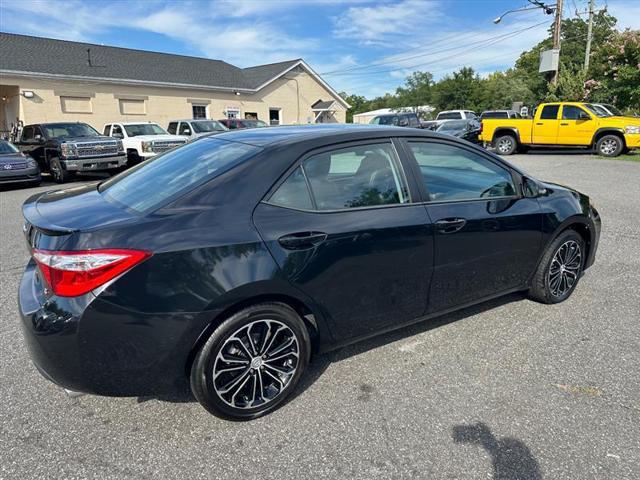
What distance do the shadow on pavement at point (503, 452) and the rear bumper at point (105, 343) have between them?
5.16 feet

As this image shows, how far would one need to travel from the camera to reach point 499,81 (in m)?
57.8

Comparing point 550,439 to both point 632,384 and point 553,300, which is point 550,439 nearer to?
point 632,384

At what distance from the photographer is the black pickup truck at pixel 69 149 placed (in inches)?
526

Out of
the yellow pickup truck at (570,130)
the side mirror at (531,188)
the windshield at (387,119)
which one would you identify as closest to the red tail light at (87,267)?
the side mirror at (531,188)

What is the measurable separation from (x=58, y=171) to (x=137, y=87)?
505 inches

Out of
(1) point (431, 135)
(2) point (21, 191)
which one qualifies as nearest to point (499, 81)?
(2) point (21, 191)

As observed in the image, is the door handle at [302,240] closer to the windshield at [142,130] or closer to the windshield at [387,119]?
the windshield at [142,130]

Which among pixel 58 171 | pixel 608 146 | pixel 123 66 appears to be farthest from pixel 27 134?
pixel 608 146

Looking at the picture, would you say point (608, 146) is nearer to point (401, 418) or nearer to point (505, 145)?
point (505, 145)

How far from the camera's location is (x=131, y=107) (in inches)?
975

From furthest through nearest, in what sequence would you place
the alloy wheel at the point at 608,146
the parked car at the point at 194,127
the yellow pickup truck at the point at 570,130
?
the parked car at the point at 194,127 < the alloy wheel at the point at 608,146 < the yellow pickup truck at the point at 570,130

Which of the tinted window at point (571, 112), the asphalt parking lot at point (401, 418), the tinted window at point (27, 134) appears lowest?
the asphalt parking lot at point (401, 418)

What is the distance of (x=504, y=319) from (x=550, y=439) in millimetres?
1456

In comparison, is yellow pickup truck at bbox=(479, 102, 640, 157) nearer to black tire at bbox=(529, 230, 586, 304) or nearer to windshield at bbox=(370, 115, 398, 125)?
windshield at bbox=(370, 115, 398, 125)
